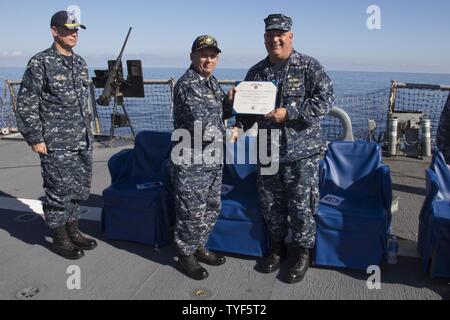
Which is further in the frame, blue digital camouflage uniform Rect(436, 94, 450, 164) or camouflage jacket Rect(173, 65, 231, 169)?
blue digital camouflage uniform Rect(436, 94, 450, 164)

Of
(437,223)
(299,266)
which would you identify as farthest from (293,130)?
(437,223)

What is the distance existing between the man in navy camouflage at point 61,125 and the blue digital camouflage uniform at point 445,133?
9.56 ft

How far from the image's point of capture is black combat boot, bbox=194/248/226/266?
3150 millimetres

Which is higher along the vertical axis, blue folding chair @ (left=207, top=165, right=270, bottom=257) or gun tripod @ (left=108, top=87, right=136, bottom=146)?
gun tripod @ (left=108, top=87, right=136, bottom=146)

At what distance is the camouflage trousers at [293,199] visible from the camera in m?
2.84

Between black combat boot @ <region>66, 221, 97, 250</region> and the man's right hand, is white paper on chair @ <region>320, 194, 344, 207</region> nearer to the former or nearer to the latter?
black combat boot @ <region>66, 221, 97, 250</region>

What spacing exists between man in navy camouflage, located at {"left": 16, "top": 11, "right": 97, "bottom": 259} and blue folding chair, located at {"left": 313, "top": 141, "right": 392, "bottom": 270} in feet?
6.69

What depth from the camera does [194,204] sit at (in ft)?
9.54

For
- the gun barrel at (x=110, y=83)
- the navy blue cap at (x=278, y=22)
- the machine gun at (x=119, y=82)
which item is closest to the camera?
the navy blue cap at (x=278, y=22)

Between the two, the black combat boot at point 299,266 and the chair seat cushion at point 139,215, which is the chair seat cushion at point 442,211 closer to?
the black combat boot at point 299,266

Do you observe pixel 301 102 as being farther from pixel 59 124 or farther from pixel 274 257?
pixel 59 124

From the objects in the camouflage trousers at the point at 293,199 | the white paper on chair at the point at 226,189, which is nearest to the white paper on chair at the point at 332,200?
the camouflage trousers at the point at 293,199

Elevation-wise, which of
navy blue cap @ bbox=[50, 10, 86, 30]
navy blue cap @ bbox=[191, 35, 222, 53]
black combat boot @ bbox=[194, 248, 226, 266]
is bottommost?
black combat boot @ bbox=[194, 248, 226, 266]

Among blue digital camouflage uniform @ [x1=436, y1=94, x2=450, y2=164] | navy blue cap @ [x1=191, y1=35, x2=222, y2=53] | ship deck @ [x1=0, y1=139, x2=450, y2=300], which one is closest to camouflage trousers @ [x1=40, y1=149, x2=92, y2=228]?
ship deck @ [x1=0, y1=139, x2=450, y2=300]
